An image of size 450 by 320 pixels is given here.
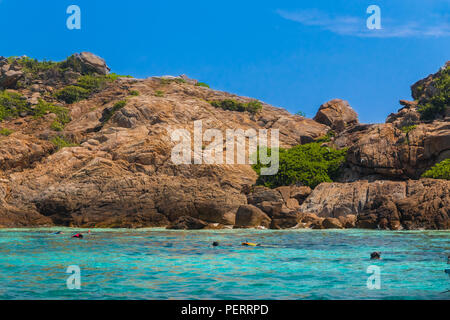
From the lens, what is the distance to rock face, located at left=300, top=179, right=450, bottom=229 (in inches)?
1371

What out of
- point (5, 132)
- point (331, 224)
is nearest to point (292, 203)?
point (331, 224)

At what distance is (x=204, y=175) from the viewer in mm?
49562

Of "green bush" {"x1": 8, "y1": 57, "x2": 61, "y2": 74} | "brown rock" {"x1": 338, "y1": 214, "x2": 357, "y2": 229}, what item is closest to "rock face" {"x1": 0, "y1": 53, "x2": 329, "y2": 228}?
"brown rock" {"x1": 338, "y1": 214, "x2": 357, "y2": 229}

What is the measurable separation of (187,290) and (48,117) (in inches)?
2477

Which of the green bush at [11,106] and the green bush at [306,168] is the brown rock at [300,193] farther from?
the green bush at [11,106]

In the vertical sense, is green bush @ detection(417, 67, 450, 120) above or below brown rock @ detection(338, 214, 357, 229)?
above

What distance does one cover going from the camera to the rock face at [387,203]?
114 ft

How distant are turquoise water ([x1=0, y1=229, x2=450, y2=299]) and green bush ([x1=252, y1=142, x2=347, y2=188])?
25.6 meters

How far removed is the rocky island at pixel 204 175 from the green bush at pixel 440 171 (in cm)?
13

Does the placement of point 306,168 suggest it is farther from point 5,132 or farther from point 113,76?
point 113,76

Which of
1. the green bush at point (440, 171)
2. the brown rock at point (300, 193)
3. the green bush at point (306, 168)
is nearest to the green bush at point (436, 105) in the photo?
the green bush at point (306, 168)

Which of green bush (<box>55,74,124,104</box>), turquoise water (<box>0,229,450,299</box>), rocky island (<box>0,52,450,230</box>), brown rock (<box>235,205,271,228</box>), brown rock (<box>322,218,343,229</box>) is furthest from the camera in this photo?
green bush (<box>55,74,124,104</box>)

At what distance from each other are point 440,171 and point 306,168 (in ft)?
45.7

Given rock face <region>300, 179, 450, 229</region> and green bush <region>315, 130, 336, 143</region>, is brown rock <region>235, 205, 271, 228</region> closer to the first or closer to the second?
rock face <region>300, 179, 450, 229</region>
